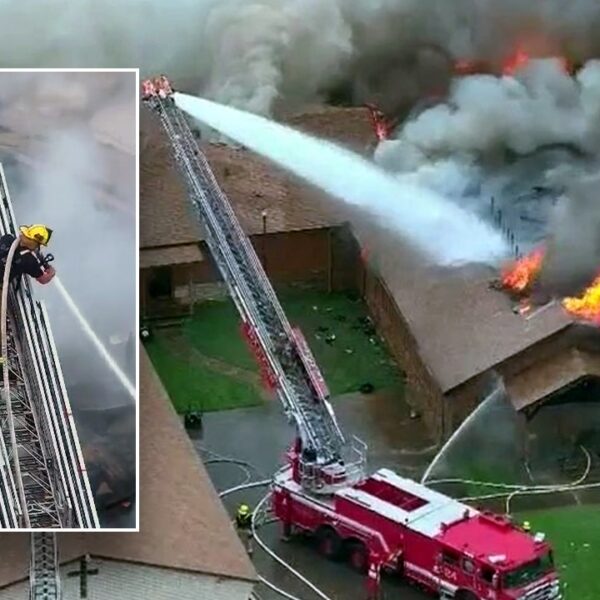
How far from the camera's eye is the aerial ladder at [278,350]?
25797mm

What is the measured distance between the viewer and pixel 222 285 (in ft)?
113

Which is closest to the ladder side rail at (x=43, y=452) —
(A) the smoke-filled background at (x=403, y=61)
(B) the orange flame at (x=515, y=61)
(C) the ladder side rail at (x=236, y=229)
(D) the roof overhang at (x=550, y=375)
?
(C) the ladder side rail at (x=236, y=229)

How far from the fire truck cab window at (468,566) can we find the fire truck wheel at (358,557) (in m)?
1.65

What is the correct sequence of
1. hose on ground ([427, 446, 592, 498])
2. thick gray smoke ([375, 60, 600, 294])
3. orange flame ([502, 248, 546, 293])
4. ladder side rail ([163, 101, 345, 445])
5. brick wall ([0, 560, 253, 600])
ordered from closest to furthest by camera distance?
brick wall ([0, 560, 253, 600])
ladder side rail ([163, 101, 345, 445])
hose on ground ([427, 446, 592, 498])
orange flame ([502, 248, 546, 293])
thick gray smoke ([375, 60, 600, 294])

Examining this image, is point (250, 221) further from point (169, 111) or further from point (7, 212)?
point (7, 212)

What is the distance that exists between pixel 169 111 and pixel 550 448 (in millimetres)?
7377

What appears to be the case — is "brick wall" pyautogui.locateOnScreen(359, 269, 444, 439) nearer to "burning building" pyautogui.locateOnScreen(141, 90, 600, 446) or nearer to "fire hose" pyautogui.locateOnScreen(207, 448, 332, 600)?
"burning building" pyautogui.locateOnScreen(141, 90, 600, 446)

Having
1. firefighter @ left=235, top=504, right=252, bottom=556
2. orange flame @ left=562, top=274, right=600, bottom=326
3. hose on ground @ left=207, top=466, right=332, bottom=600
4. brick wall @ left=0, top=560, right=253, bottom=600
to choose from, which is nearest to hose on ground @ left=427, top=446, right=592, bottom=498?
orange flame @ left=562, top=274, right=600, bottom=326

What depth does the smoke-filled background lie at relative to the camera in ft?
118

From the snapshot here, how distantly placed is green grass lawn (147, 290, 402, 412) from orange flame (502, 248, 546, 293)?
242 cm

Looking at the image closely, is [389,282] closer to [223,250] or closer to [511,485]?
[511,485]

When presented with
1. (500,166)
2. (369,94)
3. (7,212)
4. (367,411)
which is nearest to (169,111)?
(7,212)

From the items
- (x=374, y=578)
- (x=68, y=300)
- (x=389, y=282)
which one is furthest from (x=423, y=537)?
(x=389, y=282)

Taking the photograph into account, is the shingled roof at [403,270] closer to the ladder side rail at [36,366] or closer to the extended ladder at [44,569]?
the ladder side rail at [36,366]
